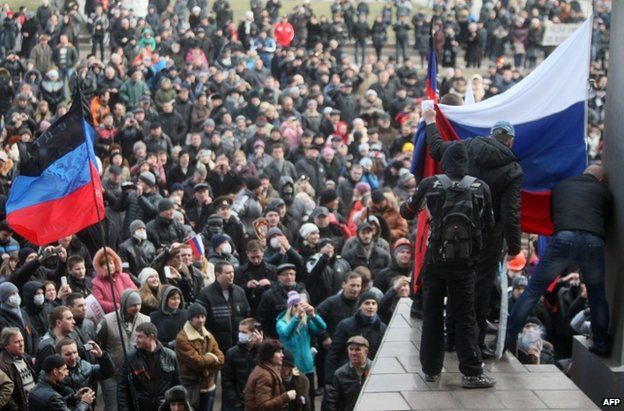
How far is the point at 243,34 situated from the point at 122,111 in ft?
30.9

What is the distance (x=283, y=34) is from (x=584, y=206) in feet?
73.1

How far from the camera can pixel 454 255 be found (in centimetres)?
884

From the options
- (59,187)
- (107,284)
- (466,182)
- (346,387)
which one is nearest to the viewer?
(466,182)

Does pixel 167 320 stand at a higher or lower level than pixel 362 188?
higher

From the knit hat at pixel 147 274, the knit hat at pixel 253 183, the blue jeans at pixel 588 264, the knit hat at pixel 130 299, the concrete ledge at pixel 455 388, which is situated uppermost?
the blue jeans at pixel 588 264

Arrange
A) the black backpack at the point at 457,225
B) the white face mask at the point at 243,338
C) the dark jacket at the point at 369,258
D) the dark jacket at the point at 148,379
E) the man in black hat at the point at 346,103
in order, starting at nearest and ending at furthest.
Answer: the black backpack at the point at 457,225 < the dark jacket at the point at 148,379 < the white face mask at the point at 243,338 < the dark jacket at the point at 369,258 < the man in black hat at the point at 346,103

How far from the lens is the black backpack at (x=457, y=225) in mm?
8836

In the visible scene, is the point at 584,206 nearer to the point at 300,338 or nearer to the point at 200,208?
the point at 300,338

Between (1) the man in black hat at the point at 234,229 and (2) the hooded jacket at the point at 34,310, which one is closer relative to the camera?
(2) the hooded jacket at the point at 34,310

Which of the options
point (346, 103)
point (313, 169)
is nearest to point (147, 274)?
point (313, 169)

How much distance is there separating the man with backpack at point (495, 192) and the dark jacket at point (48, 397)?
3.45 m

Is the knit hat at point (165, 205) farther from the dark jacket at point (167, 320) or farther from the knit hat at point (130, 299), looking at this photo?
the knit hat at point (130, 299)

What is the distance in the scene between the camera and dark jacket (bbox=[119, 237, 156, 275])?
14.6m

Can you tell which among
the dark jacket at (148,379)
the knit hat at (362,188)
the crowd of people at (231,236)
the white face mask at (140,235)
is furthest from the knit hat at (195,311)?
the knit hat at (362,188)
